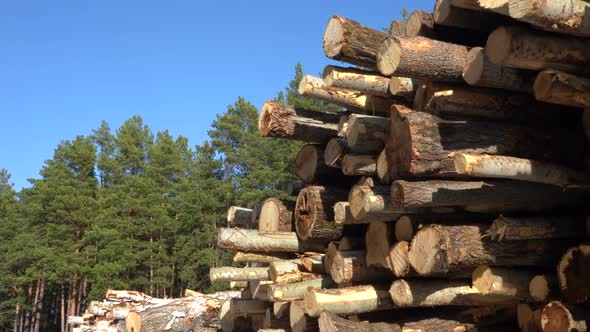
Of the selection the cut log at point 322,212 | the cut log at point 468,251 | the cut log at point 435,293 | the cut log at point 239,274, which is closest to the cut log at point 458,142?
the cut log at point 468,251

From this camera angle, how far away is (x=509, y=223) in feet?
14.1

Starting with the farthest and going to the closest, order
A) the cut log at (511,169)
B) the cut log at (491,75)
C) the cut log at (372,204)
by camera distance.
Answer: the cut log at (372,204)
the cut log at (491,75)
the cut log at (511,169)

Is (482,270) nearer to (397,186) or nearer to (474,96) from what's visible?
(397,186)

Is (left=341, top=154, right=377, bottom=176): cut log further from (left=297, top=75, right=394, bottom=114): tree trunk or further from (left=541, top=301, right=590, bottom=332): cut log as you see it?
(left=541, top=301, right=590, bottom=332): cut log

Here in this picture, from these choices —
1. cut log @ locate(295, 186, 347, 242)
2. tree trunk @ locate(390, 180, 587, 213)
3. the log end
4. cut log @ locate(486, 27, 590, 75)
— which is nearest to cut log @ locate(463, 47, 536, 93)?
cut log @ locate(486, 27, 590, 75)

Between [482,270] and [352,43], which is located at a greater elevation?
[352,43]

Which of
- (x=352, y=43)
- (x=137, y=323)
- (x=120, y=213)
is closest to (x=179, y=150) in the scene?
(x=120, y=213)

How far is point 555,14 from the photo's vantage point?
3.53 metres

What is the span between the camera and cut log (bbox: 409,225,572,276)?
435cm

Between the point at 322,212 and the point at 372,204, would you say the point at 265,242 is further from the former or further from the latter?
the point at 372,204

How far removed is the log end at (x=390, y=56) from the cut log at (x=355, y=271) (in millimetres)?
1937

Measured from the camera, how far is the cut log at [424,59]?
444 centimetres

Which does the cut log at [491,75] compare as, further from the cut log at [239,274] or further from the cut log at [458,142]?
the cut log at [239,274]

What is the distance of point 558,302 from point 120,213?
38849 mm
